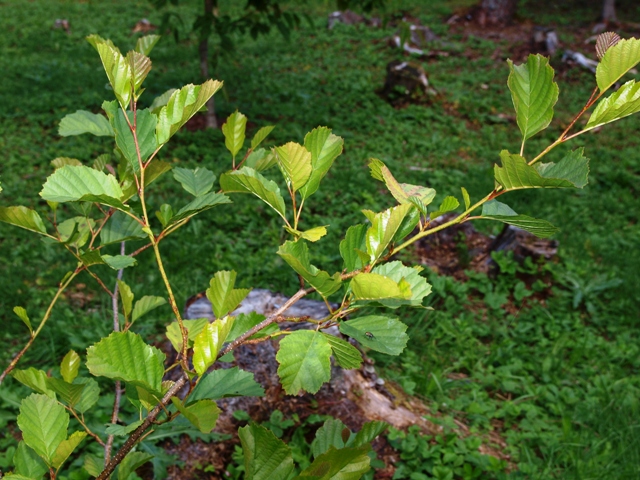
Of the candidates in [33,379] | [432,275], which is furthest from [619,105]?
[432,275]

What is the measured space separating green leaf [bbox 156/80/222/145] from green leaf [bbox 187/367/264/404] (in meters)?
0.37

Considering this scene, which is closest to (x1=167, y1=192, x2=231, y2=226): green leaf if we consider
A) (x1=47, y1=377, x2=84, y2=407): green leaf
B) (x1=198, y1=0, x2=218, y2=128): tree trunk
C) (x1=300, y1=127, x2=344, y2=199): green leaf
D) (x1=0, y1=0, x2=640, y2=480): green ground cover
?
(x1=300, y1=127, x2=344, y2=199): green leaf

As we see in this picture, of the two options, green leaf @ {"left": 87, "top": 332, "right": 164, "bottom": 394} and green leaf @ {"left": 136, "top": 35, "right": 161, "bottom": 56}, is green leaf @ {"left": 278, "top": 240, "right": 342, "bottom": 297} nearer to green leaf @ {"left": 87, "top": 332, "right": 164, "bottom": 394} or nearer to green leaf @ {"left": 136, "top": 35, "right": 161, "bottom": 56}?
green leaf @ {"left": 87, "top": 332, "right": 164, "bottom": 394}

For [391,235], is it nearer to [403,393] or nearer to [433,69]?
[403,393]

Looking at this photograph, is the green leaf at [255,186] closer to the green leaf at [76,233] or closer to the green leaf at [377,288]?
the green leaf at [377,288]

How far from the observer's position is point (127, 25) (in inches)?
417

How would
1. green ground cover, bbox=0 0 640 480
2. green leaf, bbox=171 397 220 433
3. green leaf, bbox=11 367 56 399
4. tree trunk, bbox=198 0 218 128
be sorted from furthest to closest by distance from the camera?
tree trunk, bbox=198 0 218 128 → green ground cover, bbox=0 0 640 480 → green leaf, bbox=11 367 56 399 → green leaf, bbox=171 397 220 433

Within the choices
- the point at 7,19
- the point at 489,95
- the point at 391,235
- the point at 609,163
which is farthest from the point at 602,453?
the point at 7,19

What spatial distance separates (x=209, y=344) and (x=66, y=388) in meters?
0.41

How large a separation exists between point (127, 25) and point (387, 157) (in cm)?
716

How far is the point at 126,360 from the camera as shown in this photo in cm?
71

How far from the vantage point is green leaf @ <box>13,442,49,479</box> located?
899mm

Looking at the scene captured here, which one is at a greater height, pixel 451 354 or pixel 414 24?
pixel 414 24

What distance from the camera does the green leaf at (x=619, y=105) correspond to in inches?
A: 27.4
